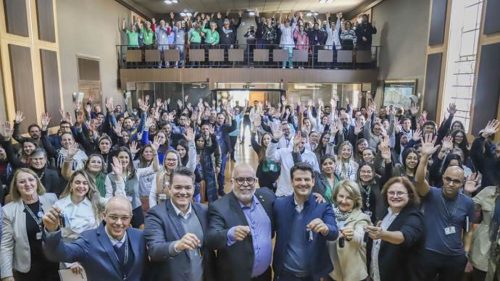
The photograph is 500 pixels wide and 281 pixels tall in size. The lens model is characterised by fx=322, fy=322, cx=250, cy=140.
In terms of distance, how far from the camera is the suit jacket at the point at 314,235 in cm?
194

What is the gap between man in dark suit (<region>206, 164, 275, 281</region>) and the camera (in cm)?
188

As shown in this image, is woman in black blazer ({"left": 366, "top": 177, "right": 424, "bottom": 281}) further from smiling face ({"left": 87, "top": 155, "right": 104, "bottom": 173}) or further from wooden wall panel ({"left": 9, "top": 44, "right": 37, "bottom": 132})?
wooden wall panel ({"left": 9, "top": 44, "right": 37, "bottom": 132})

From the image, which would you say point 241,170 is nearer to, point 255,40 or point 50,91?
point 50,91

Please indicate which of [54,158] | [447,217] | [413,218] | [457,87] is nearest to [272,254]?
[413,218]

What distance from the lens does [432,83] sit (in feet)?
24.8

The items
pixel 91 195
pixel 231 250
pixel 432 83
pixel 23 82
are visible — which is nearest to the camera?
pixel 231 250

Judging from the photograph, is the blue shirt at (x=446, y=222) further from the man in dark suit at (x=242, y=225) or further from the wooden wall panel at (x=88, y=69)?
the wooden wall panel at (x=88, y=69)

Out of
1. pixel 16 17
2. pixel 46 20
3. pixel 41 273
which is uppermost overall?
pixel 46 20

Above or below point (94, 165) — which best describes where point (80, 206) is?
below

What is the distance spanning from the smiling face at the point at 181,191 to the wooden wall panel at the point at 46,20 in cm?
668

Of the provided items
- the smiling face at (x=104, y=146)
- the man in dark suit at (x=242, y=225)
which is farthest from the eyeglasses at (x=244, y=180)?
the smiling face at (x=104, y=146)

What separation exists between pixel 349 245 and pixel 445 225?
0.72 m

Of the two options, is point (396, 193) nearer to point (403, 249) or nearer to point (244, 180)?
point (403, 249)

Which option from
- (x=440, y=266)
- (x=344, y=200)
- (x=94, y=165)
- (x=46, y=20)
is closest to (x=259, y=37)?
(x=46, y=20)
